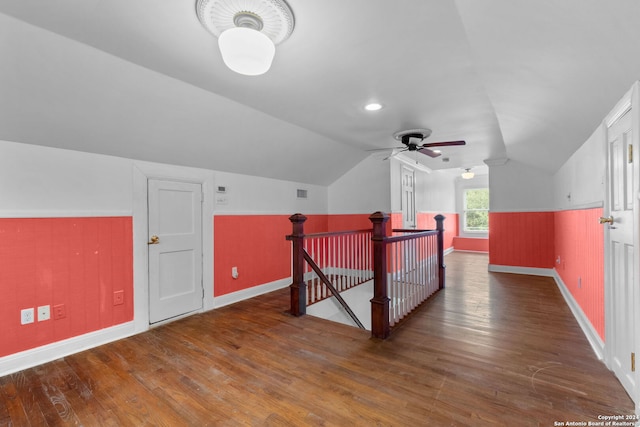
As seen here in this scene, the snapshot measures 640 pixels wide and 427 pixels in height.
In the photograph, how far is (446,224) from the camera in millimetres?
Answer: 8430

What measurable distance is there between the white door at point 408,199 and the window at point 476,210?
3.50m

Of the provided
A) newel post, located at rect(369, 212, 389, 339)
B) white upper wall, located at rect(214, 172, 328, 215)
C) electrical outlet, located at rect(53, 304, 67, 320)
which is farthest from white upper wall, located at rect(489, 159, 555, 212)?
electrical outlet, located at rect(53, 304, 67, 320)

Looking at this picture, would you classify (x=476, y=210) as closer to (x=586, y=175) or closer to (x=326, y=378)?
(x=586, y=175)

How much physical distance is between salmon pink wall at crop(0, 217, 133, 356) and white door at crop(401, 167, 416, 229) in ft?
16.0

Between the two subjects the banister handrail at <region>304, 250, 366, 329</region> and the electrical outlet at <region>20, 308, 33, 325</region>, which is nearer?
the electrical outlet at <region>20, 308, 33, 325</region>

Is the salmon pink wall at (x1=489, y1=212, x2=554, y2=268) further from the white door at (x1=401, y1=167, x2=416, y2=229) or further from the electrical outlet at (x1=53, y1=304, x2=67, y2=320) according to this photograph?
the electrical outlet at (x1=53, y1=304, x2=67, y2=320)

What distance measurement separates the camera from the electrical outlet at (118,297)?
2842 mm

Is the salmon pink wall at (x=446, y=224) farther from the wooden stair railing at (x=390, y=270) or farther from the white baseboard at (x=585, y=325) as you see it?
the white baseboard at (x=585, y=325)

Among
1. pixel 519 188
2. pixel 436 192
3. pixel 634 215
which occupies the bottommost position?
pixel 634 215

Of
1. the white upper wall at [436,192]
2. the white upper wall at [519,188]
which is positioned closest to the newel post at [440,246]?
the white upper wall at [519,188]

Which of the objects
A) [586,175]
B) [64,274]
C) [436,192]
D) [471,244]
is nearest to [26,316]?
[64,274]

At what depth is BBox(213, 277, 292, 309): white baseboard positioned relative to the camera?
3803 mm

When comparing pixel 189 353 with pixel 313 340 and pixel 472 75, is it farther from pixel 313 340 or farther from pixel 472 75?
Result: pixel 472 75

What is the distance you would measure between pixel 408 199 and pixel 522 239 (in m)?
2.28
